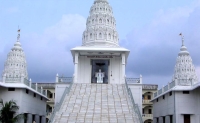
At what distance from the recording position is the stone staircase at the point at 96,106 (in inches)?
719

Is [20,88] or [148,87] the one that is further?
[148,87]

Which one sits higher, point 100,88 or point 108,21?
point 108,21

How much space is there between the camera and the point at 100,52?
29453 mm

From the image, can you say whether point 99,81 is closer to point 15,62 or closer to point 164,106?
point 164,106

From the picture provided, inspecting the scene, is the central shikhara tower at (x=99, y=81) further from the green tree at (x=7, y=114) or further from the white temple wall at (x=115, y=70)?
the green tree at (x=7, y=114)

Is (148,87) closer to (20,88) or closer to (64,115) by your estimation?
(20,88)

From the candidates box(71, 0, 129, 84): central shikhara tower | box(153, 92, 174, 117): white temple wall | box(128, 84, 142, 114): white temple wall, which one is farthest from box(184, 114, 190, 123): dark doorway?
box(71, 0, 129, 84): central shikhara tower

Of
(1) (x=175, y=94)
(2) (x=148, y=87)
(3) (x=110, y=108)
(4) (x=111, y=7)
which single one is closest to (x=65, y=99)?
(3) (x=110, y=108)

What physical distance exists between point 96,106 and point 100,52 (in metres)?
9.96

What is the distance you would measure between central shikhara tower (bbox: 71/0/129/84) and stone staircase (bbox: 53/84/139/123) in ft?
13.0

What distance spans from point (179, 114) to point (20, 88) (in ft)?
47.8

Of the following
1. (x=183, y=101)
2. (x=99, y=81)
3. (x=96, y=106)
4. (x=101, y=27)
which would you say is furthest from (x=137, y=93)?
(x=101, y=27)

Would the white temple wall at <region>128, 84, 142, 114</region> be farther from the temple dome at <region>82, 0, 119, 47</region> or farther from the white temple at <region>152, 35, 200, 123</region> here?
the temple dome at <region>82, 0, 119, 47</region>

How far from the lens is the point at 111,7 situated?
119 feet
